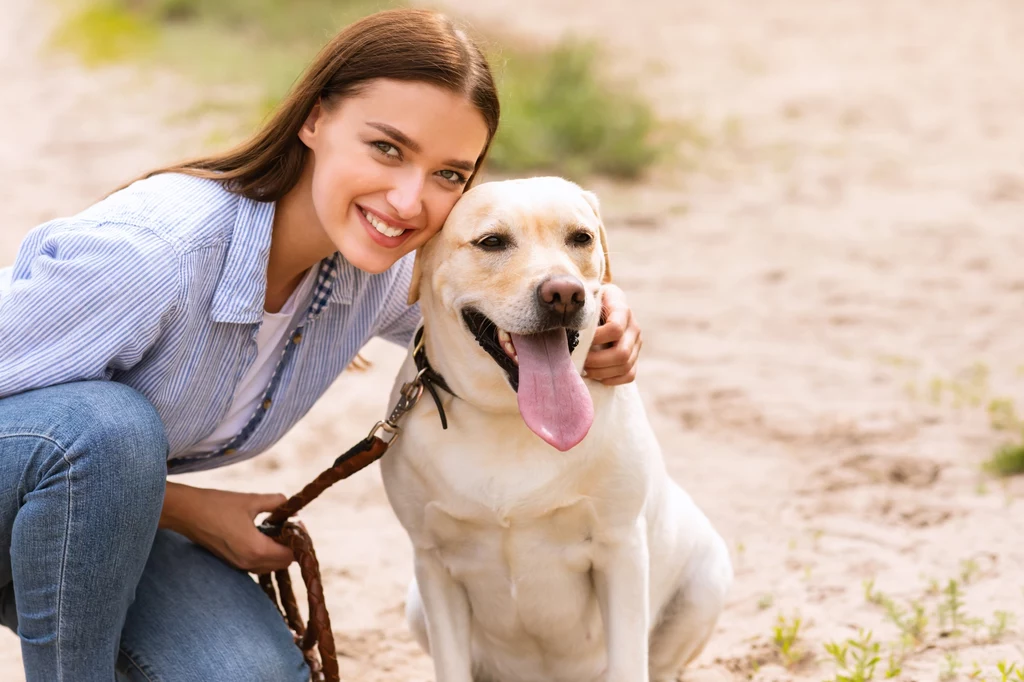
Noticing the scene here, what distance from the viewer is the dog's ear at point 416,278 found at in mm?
2465

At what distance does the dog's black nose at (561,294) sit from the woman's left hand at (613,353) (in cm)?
20

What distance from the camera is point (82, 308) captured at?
2.22m

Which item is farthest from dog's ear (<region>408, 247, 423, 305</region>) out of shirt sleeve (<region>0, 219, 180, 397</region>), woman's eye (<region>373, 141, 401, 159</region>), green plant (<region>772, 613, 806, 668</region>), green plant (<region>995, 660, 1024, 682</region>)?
green plant (<region>995, 660, 1024, 682</region>)

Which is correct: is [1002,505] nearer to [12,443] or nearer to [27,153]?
[12,443]

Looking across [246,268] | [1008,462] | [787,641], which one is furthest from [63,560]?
[1008,462]

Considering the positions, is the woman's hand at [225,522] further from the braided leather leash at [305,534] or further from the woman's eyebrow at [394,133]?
the woman's eyebrow at [394,133]

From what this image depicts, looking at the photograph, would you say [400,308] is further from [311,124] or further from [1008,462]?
[1008,462]

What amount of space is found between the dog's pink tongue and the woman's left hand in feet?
0.32

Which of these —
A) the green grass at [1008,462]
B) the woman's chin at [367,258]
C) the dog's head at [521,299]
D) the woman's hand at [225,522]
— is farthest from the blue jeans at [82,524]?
the green grass at [1008,462]

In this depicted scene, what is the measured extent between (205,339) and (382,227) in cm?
44

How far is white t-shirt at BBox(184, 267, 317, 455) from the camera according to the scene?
8.46ft

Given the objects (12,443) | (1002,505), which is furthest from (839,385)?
(12,443)

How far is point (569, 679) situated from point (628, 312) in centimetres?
83

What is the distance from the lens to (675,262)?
582 centimetres
